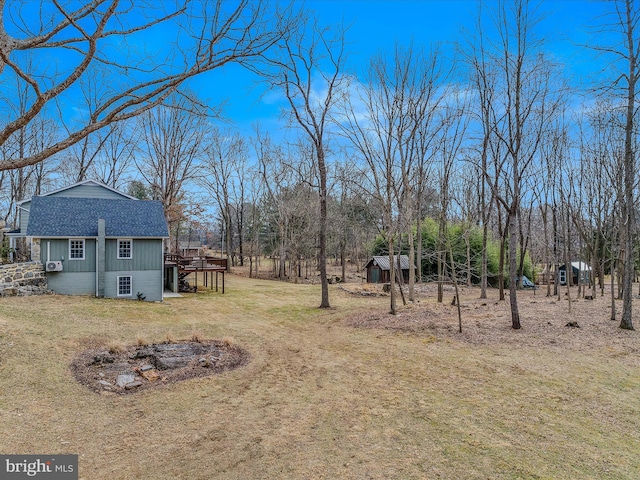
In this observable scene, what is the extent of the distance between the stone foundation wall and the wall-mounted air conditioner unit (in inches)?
13.6

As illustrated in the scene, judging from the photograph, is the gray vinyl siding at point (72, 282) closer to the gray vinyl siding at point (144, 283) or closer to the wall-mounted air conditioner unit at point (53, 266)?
the wall-mounted air conditioner unit at point (53, 266)

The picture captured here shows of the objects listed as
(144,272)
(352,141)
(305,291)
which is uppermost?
(352,141)

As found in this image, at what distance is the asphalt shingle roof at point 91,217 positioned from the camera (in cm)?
1691

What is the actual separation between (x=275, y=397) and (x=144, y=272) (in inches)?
564

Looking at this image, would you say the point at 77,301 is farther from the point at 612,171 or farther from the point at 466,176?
the point at 612,171

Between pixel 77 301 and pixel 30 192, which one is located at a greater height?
pixel 30 192

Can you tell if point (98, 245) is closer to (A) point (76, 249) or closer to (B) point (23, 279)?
(A) point (76, 249)

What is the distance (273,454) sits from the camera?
4.62 metres

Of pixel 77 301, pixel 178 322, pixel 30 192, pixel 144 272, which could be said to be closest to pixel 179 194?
pixel 30 192

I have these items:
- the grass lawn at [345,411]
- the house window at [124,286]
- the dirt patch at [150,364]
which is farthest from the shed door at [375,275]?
the dirt patch at [150,364]

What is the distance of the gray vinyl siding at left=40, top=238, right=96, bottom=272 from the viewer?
16.5 meters

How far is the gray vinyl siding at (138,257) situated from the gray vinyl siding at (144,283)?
0.20 m

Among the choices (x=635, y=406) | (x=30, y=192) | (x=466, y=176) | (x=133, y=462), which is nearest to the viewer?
(x=133, y=462)

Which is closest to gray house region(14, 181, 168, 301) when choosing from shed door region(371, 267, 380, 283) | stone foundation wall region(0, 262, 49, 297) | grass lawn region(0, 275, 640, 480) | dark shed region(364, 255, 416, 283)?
stone foundation wall region(0, 262, 49, 297)
